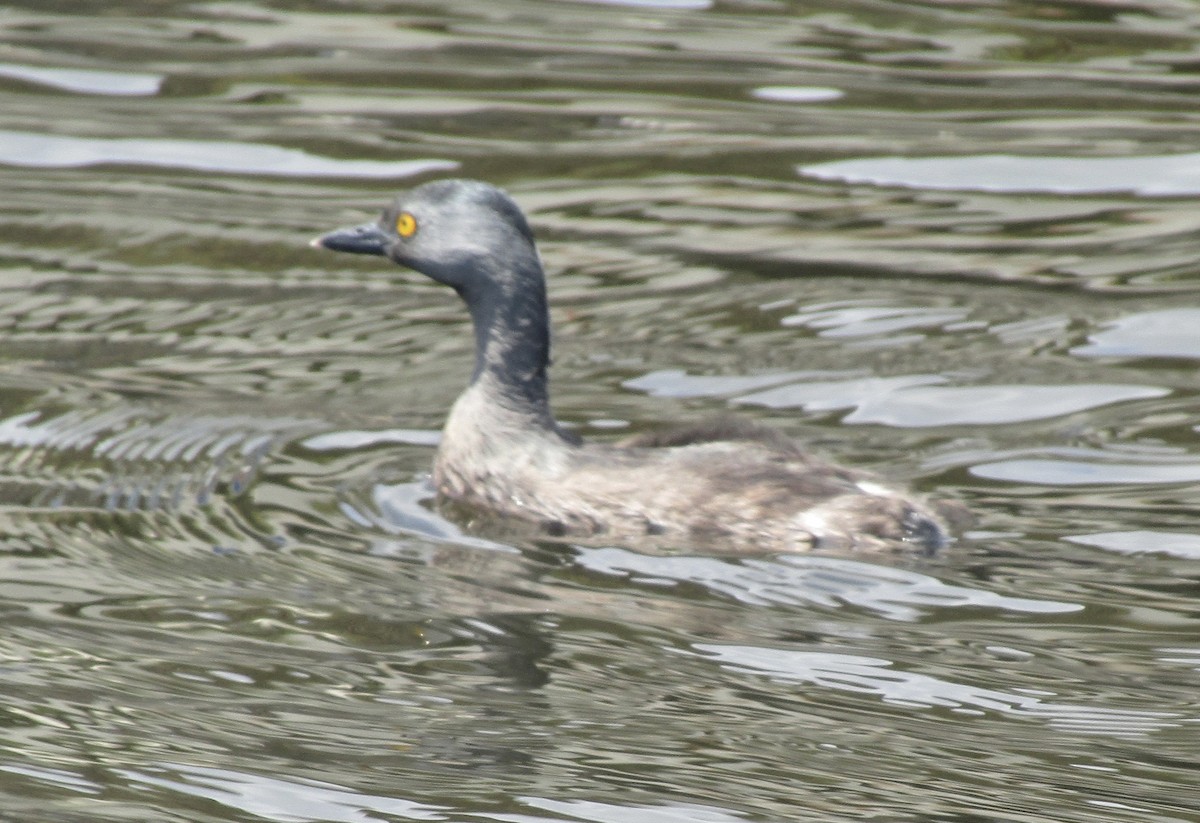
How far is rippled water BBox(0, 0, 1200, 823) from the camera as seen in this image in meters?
4.93

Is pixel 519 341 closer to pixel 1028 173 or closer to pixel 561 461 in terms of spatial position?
pixel 561 461

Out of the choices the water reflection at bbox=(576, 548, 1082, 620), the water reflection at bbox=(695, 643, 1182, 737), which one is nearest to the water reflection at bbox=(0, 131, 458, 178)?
the water reflection at bbox=(576, 548, 1082, 620)

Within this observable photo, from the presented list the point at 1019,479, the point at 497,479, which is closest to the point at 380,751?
the point at 497,479

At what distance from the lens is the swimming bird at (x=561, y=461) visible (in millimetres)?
6578

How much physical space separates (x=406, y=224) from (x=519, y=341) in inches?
24.2

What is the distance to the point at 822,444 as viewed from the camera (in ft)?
25.4

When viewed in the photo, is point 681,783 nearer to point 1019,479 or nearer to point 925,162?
point 1019,479

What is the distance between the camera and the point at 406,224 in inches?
294

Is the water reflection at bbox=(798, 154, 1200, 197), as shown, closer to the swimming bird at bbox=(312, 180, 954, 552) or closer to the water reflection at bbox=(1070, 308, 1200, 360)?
the water reflection at bbox=(1070, 308, 1200, 360)

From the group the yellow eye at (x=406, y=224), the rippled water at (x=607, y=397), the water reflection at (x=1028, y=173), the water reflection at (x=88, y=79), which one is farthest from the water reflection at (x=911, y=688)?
the water reflection at (x=88, y=79)

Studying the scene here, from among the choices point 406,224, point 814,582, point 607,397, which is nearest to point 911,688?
point 814,582

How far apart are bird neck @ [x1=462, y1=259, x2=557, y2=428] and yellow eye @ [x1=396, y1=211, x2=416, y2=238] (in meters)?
0.35

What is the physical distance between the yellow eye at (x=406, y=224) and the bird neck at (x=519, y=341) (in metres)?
0.35

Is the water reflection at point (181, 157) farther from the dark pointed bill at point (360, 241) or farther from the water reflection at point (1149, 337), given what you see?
the water reflection at point (1149, 337)
